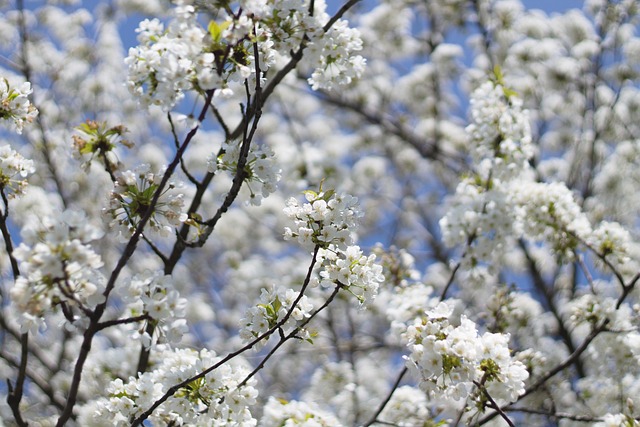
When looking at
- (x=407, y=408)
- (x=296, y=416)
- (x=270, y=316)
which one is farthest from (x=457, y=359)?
(x=407, y=408)

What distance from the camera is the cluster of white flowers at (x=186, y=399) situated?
294 centimetres

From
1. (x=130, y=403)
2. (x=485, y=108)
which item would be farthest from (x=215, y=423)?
(x=485, y=108)

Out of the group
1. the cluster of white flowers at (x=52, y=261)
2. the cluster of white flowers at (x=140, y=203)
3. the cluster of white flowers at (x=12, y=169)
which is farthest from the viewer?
the cluster of white flowers at (x=12, y=169)

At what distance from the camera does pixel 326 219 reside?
2.77m

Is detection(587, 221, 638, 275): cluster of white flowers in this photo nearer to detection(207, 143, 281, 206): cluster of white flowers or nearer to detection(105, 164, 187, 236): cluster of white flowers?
detection(207, 143, 281, 206): cluster of white flowers

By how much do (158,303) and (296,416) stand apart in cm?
129

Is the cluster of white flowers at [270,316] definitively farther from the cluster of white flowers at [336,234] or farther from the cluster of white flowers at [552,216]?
the cluster of white flowers at [552,216]

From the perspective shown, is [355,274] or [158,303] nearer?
[158,303]

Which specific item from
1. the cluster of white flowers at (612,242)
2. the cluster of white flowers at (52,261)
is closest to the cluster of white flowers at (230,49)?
the cluster of white flowers at (52,261)

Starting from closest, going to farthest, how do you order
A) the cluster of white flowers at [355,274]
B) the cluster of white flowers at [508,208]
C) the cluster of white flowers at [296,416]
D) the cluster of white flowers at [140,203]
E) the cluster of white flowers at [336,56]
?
the cluster of white flowers at [140,203] → the cluster of white flowers at [355,274] → the cluster of white flowers at [296,416] → the cluster of white flowers at [336,56] → the cluster of white flowers at [508,208]

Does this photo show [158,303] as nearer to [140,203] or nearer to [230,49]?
[140,203]

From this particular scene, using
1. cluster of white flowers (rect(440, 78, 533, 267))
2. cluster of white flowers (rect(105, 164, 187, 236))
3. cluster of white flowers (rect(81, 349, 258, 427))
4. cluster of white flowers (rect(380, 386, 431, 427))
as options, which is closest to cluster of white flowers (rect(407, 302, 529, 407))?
cluster of white flowers (rect(81, 349, 258, 427))

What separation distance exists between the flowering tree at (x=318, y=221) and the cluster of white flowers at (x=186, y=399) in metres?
0.01

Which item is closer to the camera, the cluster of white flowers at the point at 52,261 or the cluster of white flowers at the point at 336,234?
the cluster of white flowers at the point at 52,261
